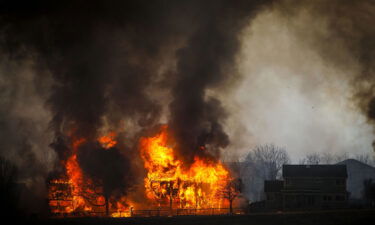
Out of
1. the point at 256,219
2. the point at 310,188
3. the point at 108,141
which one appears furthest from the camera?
the point at 108,141

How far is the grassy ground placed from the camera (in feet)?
195

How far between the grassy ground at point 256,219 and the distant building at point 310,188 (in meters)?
13.2

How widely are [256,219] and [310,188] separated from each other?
21.4m

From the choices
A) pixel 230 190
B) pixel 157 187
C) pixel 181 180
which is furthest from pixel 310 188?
pixel 157 187

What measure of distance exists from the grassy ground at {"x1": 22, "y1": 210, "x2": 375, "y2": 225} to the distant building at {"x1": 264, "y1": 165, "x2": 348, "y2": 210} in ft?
43.4

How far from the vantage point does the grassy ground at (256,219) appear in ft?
195

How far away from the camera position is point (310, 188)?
79688 mm

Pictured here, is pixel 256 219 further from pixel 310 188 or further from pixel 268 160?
pixel 268 160

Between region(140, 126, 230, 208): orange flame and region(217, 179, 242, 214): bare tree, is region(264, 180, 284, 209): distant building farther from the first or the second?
region(140, 126, 230, 208): orange flame

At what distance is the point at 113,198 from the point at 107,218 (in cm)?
801

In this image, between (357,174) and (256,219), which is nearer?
(256,219)

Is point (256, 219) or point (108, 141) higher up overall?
point (108, 141)

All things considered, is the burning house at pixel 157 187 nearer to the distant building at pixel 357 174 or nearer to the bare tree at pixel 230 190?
the bare tree at pixel 230 190

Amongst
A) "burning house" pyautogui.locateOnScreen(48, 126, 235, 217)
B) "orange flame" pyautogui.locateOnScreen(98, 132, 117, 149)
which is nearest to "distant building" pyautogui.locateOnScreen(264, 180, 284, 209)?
"burning house" pyautogui.locateOnScreen(48, 126, 235, 217)
